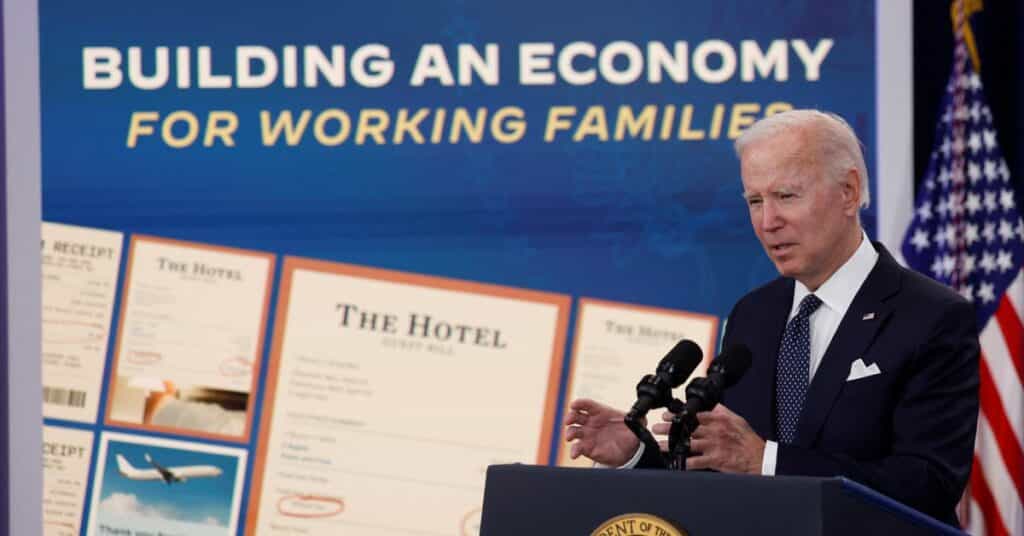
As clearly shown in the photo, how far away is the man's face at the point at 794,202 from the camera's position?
7.67 ft

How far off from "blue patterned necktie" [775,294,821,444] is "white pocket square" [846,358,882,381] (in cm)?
10

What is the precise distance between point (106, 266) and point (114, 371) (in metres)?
0.32

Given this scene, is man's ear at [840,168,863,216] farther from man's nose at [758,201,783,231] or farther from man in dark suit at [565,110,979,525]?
man's nose at [758,201,783,231]

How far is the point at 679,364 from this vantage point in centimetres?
200

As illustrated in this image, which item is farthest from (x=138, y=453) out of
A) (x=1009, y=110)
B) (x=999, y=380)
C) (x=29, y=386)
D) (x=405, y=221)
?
(x=1009, y=110)

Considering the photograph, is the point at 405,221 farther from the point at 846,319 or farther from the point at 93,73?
the point at 846,319

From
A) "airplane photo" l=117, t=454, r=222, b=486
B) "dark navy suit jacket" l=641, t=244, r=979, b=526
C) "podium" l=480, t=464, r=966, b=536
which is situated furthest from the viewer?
"airplane photo" l=117, t=454, r=222, b=486

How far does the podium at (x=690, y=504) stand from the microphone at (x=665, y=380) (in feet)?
0.38

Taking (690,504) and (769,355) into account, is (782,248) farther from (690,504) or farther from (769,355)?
(690,504)

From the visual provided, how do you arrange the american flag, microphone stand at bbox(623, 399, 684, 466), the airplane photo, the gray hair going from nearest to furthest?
microphone stand at bbox(623, 399, 684, 466) → the gray hair → the american flag → the airplane photo

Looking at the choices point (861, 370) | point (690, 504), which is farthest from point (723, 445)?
point (861, 370)

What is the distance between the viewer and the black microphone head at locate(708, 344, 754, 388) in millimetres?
1996

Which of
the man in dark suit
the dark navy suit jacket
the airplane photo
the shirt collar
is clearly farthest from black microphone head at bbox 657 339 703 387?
the airplane photo

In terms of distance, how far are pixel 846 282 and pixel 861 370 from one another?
0.64ft
